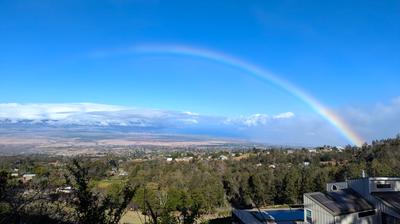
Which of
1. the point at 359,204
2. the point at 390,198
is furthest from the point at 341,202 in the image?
the point at 390,198

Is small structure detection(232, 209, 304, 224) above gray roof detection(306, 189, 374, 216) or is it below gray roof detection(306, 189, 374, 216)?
below

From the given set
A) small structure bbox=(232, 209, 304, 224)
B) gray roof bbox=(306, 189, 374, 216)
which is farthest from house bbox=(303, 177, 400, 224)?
small structure bbox=(232, 209, 304, 224)

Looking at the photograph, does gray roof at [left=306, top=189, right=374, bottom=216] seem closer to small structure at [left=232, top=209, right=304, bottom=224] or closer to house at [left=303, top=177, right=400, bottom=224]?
house at [left=303, top=177, right=400, bottom=224]

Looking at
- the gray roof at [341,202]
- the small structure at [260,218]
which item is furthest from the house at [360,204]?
the small structure at [260,218]

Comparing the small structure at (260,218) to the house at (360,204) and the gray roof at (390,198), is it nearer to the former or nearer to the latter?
the house at (360,204)

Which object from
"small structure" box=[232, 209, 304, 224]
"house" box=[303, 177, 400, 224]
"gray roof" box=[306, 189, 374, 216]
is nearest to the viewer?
"house" box=[303, 177, 400, 224]

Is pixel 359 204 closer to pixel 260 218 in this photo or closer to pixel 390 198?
pixel 390 198

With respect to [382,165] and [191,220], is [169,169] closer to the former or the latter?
[382,165]

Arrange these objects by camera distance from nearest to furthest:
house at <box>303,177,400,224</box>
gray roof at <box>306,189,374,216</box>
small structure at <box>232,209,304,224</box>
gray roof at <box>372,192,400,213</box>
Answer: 1. gray roof at <box>372,192,400,213</box>
2. house at <box>303,177,400,224</box>
3. gray roof at <box>306,189,374,216</box>
4. small structure at <box>232,209,304,224</box>
